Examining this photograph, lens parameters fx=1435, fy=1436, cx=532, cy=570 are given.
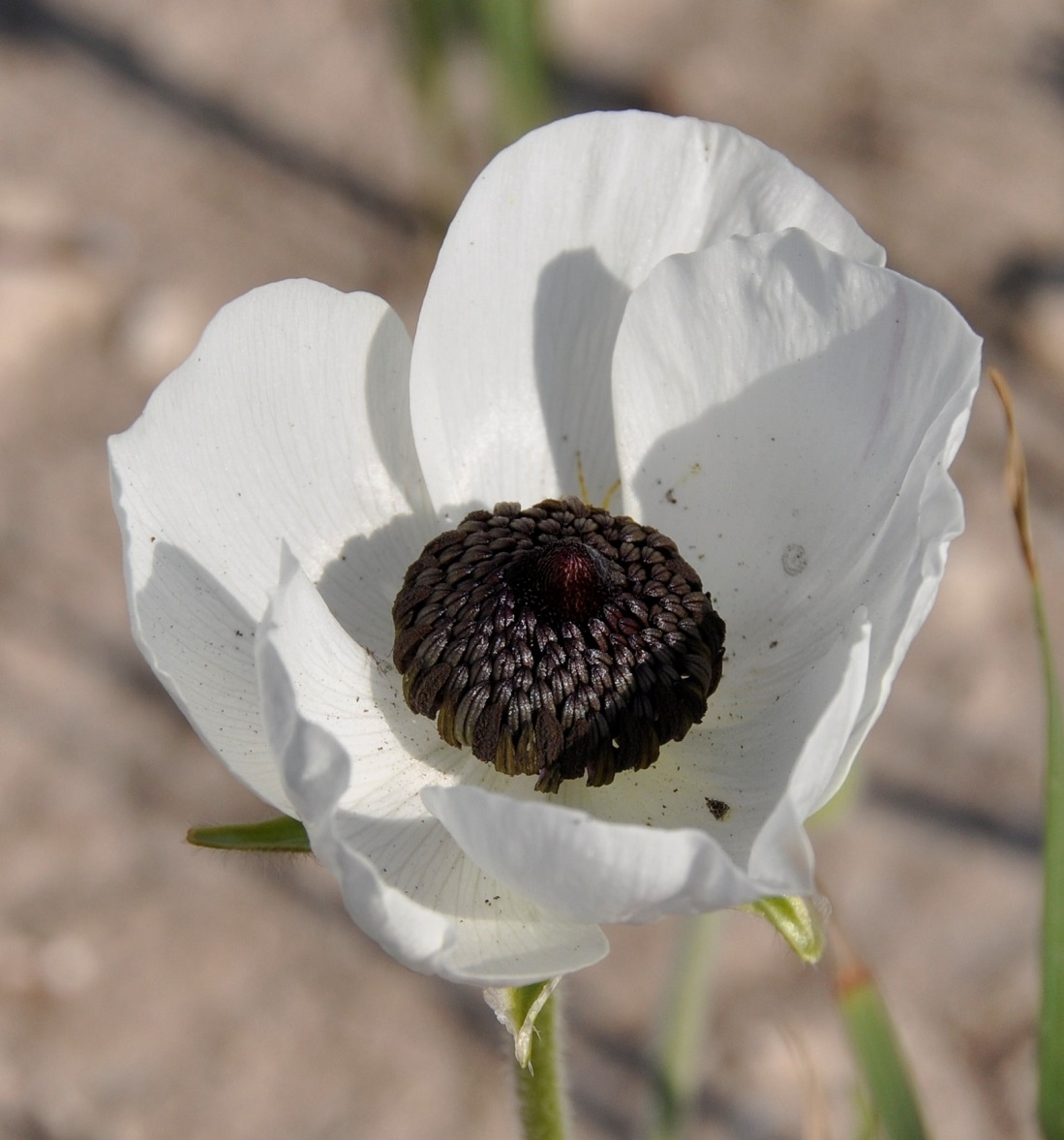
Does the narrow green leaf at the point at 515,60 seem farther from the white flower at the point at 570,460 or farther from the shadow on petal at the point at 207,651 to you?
the shadow on petal at the point at 207,651

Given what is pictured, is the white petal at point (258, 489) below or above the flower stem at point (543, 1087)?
above

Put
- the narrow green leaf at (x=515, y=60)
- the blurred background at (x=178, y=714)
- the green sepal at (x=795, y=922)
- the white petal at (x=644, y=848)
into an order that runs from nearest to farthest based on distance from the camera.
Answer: the white petal at (x=644, y=848), the green sepal at (x=795, y=922), the blurred background at (x=178, y=714), the narrow green leaf at (x=515, y=60)

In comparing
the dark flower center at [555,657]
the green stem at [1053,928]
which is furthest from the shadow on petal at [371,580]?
the green stem at [1053,928]

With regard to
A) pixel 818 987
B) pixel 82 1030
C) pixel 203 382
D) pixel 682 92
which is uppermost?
pixel 203 382

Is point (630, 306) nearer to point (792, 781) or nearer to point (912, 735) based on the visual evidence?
point (792, 781)

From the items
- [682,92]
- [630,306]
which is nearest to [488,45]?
[682,92]

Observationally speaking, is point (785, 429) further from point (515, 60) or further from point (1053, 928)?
point (515, 60)

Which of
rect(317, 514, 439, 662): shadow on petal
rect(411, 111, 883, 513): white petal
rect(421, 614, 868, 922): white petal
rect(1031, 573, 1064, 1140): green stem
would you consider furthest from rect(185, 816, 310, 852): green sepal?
rect(1031, 573, 1064, 1140): green stem
